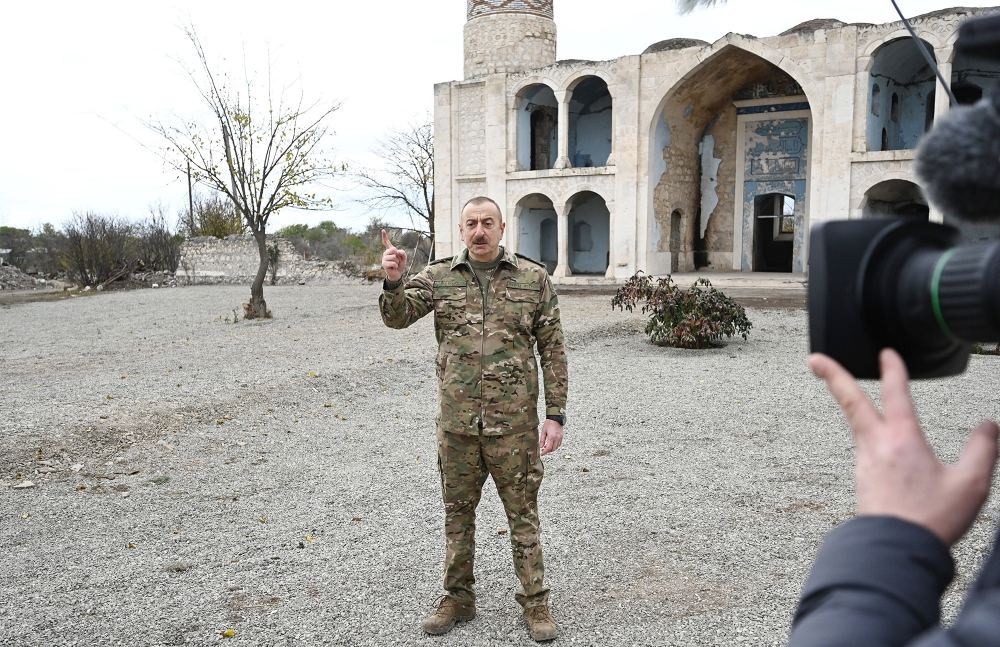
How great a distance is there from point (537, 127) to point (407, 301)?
2362 cm

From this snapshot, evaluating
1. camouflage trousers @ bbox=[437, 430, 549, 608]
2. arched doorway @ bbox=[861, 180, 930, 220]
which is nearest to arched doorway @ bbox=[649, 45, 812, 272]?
arched doorway @ bbox=[861, 180, 930, 220]

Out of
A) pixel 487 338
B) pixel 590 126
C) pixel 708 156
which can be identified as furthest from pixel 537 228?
pixel 487 338

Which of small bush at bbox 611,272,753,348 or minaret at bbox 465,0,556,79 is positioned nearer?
small bush at bbox 611,272,753,348

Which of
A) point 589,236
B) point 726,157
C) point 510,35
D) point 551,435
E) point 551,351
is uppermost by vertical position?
point 510,35

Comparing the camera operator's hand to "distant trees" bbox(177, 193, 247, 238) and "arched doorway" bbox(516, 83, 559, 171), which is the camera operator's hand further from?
"distant trees" bbox(177, 193, 247, 238)

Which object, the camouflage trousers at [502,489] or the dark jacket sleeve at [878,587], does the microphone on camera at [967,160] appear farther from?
the camouflage trousers at [502,489]

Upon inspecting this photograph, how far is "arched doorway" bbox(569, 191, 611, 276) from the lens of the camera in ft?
86.8

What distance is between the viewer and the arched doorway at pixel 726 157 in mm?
22750

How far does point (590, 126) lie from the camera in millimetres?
26406

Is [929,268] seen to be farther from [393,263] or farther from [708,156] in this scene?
[708,156]

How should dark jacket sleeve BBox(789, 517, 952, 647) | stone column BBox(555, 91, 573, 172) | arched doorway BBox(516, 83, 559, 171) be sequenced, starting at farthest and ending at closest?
arched doorway BBox(516, 83, 559, 171)
stone column BBox(555, 91, 573, 172)
dark jacket sleeve BBox(789, 517, 952, 647)

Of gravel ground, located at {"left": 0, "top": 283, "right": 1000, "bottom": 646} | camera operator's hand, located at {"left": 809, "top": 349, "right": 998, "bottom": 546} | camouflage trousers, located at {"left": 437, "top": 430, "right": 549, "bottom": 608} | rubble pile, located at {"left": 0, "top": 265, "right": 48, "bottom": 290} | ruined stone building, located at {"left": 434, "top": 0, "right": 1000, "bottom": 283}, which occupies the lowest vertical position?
gravel ground, located at {"left": 0, "top": 283, "right": 1000, "bottom": 646}

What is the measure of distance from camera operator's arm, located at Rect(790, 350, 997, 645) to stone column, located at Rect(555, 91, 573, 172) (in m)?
23.3

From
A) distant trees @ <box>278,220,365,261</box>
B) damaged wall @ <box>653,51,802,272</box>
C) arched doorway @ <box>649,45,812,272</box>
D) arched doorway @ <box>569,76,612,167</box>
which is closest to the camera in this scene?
arched doorway @ <box>649,45,812,272</box>
